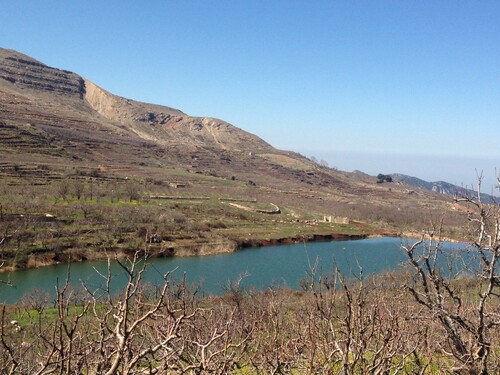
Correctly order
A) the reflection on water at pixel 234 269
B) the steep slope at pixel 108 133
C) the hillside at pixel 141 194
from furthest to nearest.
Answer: the steep slope at pixel 108 133 < the hillside at pixel 141 194 < the reflection on water at pixel 234 269

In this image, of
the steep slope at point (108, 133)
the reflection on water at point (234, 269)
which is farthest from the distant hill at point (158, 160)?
the reflection on water at point (234, 269)

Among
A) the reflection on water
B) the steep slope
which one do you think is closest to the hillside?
the steep slope

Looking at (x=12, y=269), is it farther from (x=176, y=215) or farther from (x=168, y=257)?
(x=176, y=215)

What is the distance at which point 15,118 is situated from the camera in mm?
88250

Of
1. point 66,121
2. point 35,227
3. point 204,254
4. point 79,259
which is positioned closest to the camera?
point 79,259

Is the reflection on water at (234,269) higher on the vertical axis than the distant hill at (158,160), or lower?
lower

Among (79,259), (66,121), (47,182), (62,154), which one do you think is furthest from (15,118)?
(79,259)

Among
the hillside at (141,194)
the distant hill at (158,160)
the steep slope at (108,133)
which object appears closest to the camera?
the hillside at (141,194)

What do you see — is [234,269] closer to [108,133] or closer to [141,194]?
[141,194]

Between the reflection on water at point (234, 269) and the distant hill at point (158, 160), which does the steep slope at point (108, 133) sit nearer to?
the distant hill at point (158, 160)

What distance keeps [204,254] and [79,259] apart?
10522 millimetres

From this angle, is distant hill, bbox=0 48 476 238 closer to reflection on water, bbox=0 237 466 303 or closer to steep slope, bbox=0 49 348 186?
steep slope, bbox=0 49 348 186

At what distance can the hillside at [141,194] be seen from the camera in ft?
128

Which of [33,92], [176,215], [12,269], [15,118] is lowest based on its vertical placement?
[12,269]
